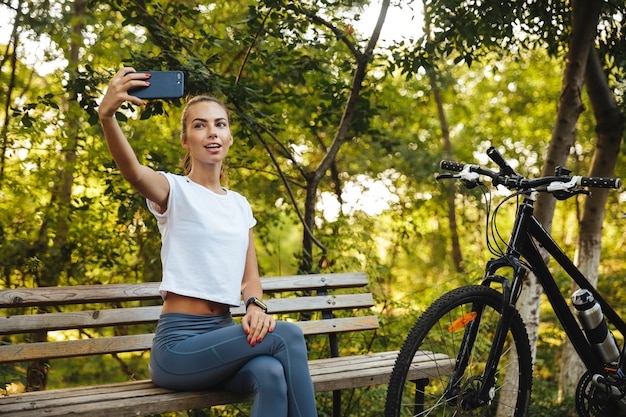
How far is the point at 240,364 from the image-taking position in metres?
2.48

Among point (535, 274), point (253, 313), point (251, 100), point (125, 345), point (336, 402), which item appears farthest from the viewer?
point (251, 100)

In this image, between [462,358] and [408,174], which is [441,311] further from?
[408,174]

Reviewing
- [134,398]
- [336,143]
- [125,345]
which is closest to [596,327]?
[134,398]

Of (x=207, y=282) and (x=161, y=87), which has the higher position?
(x=161, y=87)

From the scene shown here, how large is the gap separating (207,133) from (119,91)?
0.54 metres

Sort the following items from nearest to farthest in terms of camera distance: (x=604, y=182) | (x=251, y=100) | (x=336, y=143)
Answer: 1. (x=604, y=182)
2. (x=251, y=100)
3. (x=336, y=143)

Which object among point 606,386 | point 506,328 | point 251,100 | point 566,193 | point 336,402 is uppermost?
point 251,100

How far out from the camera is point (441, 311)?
2.56 meters

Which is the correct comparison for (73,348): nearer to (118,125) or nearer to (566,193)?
A: (118,125)

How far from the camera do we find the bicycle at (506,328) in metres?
2.61

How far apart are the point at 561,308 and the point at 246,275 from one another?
4.63 feet

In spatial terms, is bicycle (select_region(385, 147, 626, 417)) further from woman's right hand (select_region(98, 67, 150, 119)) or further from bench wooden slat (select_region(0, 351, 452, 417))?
woman's right hand (select_region(98, 67, 150, 119))

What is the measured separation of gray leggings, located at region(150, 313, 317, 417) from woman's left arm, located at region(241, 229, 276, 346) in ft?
0.08

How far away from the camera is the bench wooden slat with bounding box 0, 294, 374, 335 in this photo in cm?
297
